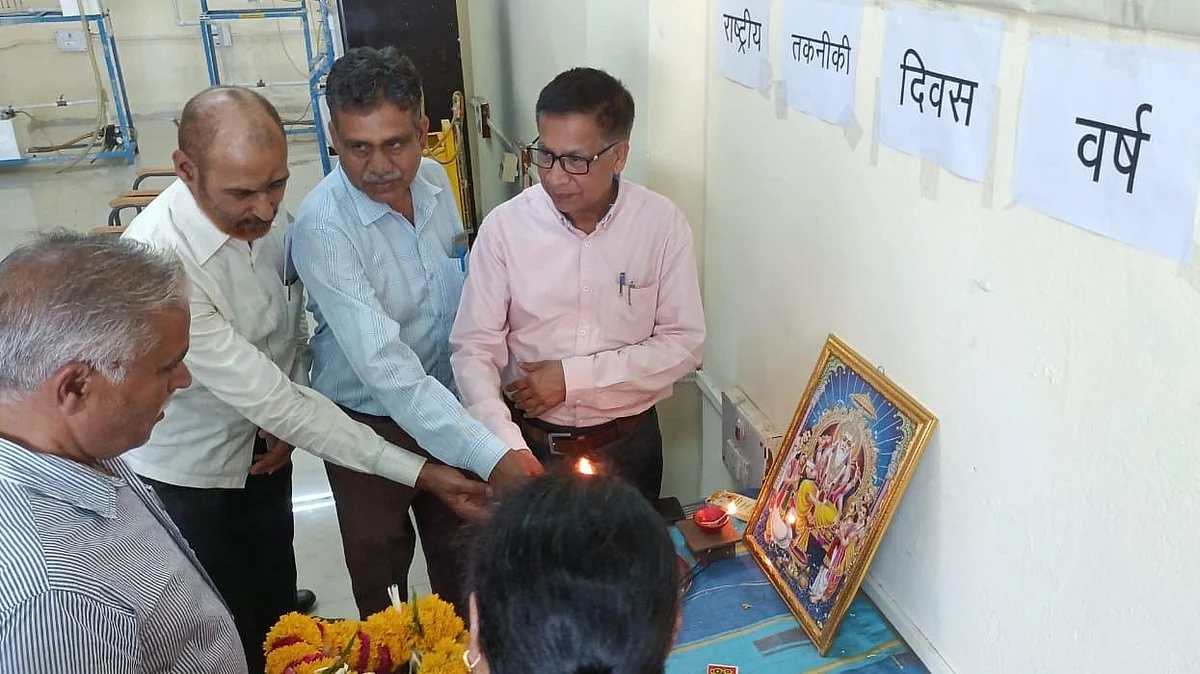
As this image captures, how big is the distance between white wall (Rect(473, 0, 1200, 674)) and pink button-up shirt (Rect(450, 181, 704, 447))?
22 cm

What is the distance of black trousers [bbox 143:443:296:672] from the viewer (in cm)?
190

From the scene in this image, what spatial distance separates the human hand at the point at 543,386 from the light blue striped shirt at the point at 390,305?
0.52 ft

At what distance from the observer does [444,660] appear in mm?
1235

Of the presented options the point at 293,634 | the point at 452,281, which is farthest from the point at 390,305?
the point at 293,634

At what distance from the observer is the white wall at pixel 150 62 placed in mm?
9102

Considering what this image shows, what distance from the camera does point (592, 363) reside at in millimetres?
1919

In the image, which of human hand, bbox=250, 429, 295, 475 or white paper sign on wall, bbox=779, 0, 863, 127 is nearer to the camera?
white paper sign on wall, bbox=779, 0, 863, 127

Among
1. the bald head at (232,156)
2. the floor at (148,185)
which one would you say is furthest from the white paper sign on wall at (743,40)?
the floor at (148,185)

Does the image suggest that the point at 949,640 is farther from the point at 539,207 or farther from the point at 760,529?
the point at 539,207

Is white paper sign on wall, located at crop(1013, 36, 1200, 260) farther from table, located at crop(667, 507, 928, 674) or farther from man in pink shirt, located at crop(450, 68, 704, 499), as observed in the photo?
man in pink shirt, located at crop(450, 68, 704, 499)

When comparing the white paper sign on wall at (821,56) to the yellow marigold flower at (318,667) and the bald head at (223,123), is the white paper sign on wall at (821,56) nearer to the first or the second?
the bald head at (223,123)

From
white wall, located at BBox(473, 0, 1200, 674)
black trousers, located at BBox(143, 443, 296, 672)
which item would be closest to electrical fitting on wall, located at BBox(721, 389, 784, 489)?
white wall, located at BBox(473, 0, 1200, 674)

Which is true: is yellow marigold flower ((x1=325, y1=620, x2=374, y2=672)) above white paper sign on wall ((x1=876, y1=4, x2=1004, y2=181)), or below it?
below

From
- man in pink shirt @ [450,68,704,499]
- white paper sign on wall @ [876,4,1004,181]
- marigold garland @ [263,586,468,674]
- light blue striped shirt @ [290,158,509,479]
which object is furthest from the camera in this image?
man in pink shirt @ [450,68,704,499]
